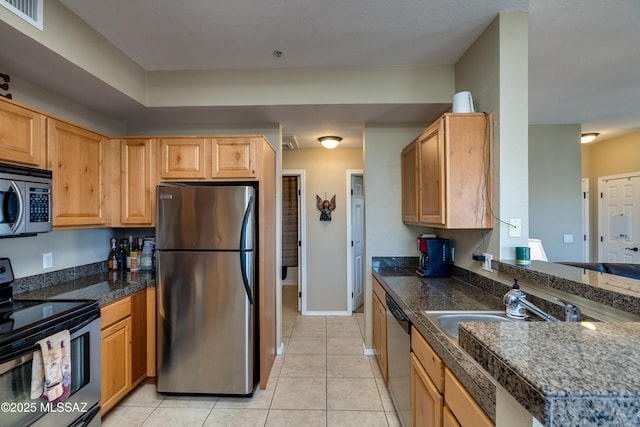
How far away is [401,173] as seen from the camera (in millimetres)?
3018

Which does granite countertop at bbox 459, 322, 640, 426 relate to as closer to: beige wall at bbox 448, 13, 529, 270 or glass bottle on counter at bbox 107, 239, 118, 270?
beige wall at bbox 448, 13, 529, 270

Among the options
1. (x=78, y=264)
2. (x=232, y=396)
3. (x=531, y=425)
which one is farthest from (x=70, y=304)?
(x=531, y=425)

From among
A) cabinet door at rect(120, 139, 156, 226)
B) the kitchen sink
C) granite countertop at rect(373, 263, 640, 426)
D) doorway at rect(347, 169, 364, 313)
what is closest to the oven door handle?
cabinet door at rect(120, 139, 156, 226)

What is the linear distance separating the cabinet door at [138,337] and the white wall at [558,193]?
4.71m

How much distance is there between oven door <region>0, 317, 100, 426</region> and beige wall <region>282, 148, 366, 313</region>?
2.77 meters

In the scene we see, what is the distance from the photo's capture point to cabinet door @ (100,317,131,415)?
1.99 meters

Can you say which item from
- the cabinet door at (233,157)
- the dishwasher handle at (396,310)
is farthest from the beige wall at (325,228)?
the dishwasher handle at (396,310)

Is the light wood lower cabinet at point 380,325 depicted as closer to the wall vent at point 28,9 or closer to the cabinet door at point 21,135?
the cabinet door at point 21,135

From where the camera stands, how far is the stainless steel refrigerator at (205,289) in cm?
225

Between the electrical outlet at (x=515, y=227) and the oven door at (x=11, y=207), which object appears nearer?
the oven door at (x=11, y=207)

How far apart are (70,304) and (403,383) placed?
2010mm

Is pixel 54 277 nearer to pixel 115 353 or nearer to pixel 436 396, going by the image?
pixel 115 353

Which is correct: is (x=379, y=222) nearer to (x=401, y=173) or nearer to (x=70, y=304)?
(x=401, y=173)

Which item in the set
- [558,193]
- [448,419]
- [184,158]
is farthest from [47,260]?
[558,193]
